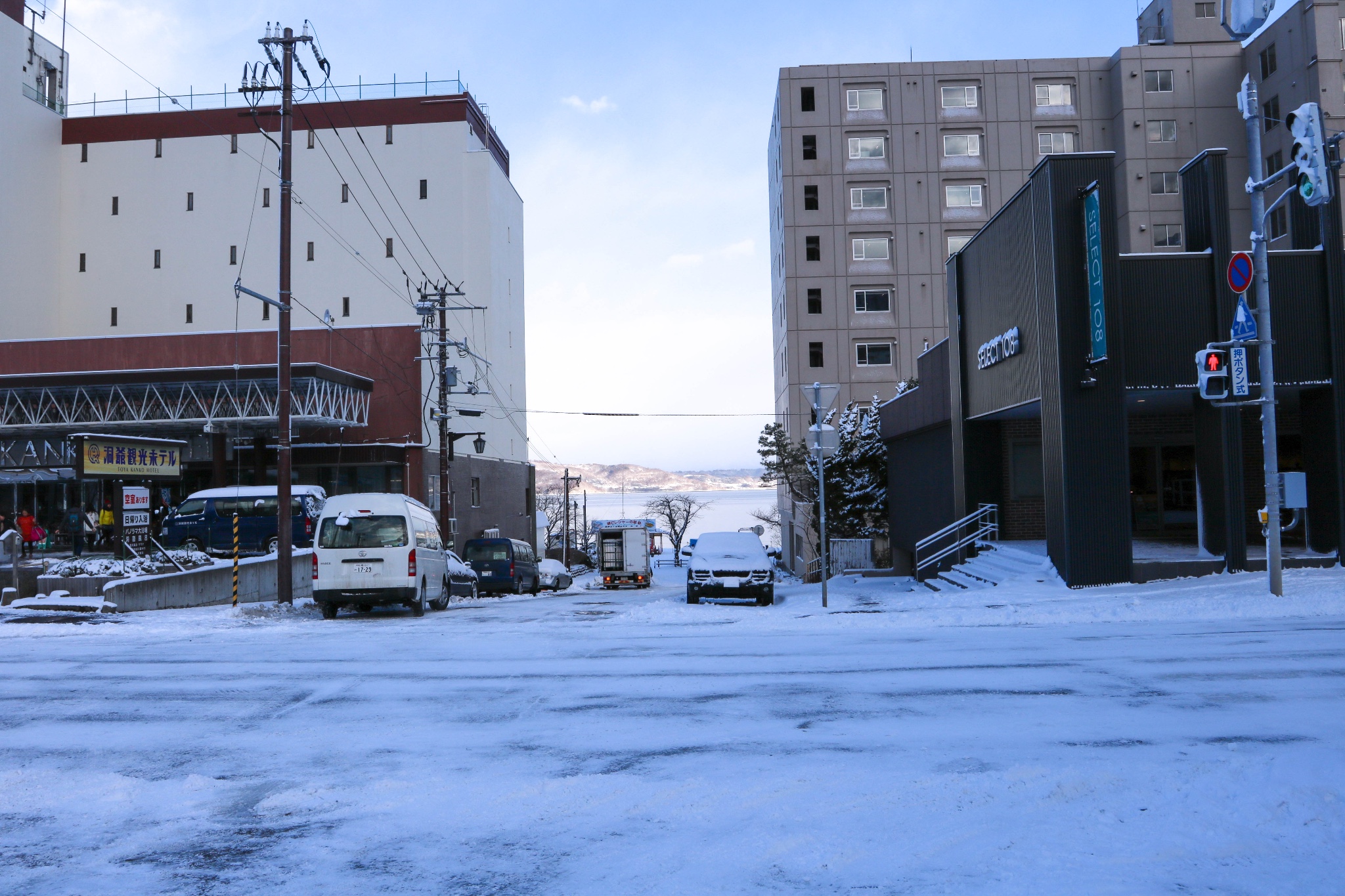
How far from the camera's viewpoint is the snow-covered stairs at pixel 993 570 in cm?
1792

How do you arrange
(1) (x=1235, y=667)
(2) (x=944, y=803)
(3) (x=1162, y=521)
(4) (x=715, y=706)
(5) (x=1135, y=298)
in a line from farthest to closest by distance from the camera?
(3) (x=1162, y=521) < (5) (x=1135, y=298) < (1) (x=1235, y=667) < (4) (x=715, y=706) < (2) (x=944, y=803)

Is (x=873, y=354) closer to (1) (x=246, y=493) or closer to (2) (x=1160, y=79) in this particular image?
(2) (x=1160, y=79)

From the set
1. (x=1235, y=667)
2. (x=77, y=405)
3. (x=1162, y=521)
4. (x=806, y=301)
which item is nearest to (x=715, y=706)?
(x=1235, y=667)

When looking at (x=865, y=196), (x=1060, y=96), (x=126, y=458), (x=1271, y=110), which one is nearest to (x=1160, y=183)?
(x=1271, y=110)

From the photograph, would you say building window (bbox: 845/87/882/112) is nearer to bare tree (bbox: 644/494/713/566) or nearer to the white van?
the white van

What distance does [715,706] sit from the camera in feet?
25.7

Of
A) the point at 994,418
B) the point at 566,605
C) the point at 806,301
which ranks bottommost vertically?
the point at 566,605

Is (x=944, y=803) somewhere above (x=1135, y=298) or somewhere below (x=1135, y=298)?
below

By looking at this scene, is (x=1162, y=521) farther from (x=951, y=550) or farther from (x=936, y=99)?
(x=936, y=99)

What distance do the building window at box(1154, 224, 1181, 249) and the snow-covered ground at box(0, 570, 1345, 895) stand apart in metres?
45.7

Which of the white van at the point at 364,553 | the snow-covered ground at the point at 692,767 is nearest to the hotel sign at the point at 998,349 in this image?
the snow-covered ground at the point at 692,767

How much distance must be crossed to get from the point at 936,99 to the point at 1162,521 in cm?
3402

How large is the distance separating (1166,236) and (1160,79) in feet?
28.3

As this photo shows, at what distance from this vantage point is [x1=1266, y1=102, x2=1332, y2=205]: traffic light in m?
13.5
